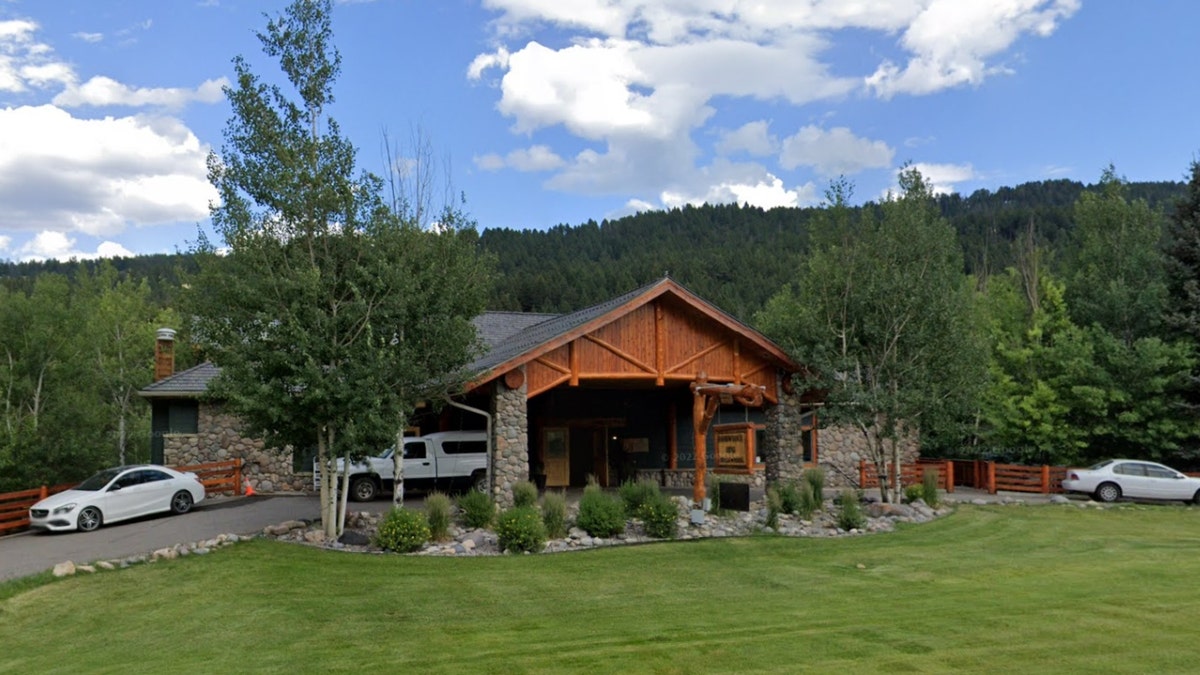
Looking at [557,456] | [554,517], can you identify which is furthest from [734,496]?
[557,456]

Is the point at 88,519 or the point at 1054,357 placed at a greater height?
the point at 1054,357

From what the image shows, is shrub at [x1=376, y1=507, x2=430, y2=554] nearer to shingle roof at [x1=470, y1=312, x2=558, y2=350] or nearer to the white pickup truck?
the white pickup truck

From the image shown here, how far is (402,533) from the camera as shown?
1368 centimetres

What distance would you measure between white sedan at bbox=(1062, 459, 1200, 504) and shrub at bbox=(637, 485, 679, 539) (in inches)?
557

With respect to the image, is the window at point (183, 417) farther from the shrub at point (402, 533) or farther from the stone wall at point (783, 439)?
the stone wall at point (783, 439)

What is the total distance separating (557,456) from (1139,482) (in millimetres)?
15670

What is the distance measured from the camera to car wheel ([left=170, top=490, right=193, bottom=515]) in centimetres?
1883

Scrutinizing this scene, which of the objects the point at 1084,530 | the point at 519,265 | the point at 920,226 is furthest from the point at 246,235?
the point at 519,265

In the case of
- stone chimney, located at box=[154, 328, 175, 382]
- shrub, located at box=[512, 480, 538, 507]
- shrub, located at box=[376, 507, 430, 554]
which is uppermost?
stone chimney, located at box=[154, 328, 175, 382]

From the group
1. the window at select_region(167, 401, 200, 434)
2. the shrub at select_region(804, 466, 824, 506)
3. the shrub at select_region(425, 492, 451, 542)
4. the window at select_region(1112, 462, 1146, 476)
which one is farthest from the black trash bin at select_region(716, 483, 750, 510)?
the window at select_region(167, 401, 200, 434)

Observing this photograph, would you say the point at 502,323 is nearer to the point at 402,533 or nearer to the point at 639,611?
the point at 402,533

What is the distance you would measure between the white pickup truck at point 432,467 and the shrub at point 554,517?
6.15m

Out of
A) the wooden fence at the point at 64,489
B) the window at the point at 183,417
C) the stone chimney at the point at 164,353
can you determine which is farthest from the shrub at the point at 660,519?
the stone chimney at the point at 164,353

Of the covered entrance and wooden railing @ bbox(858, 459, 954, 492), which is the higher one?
the covered entrance
